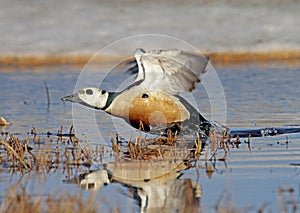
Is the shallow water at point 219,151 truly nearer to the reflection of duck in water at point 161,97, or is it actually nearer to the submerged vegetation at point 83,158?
the submerged vegetation at point 83,158

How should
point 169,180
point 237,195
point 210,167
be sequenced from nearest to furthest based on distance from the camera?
point 237,195 → point 169,180 → point 210,167

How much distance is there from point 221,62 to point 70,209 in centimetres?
1308

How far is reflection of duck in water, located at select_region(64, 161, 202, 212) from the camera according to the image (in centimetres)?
473

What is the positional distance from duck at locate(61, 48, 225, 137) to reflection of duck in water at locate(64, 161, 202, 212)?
1.41 metres

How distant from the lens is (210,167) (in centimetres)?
590

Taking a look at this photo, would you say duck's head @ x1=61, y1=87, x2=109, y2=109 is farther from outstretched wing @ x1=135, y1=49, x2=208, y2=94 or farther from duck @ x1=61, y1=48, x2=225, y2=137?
outstretched wing @ x1=135, y1=49, x2=208, y2=94

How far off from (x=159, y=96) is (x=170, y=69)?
1.35 feet

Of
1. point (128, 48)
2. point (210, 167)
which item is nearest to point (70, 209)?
point (210, 167)

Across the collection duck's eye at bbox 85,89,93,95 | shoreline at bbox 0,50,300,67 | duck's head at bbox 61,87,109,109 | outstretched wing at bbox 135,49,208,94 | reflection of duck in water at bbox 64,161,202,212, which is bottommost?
reflection of duck in water at bbox 64,161,202,212

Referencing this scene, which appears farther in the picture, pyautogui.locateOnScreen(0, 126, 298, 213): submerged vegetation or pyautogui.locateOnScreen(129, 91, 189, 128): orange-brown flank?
pyautogui.locateOnScreen(129, 91, 189, 128): orange-brown flank

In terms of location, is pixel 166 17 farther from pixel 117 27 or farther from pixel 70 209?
pixel 70 209

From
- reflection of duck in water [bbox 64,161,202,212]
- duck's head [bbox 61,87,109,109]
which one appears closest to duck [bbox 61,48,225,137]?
duck's head [bbox 61,87,109,109]

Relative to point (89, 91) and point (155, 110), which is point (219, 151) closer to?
point (155, 110)

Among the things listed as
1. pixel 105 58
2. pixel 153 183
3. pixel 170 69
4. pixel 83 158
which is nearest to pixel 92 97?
pixel 170 69
